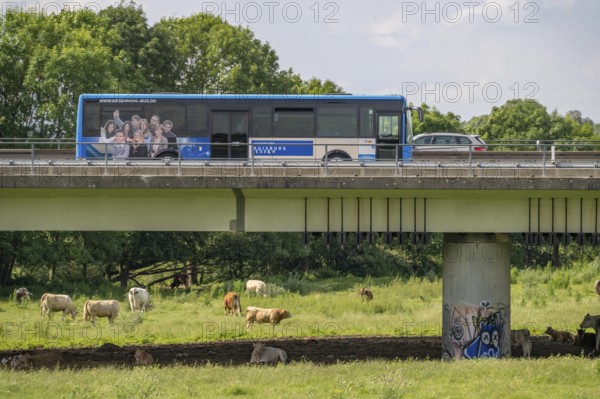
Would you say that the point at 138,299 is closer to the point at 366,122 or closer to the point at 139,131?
the point at 139,131

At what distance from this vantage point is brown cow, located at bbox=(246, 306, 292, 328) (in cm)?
3650

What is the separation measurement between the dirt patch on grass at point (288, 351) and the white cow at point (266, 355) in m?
0.57

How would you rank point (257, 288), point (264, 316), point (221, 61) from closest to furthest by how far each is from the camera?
point (264, 316)
point (257, 288)
point (221, 61)

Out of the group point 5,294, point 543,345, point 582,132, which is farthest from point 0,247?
point 582,132

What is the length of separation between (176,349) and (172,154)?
819 cm

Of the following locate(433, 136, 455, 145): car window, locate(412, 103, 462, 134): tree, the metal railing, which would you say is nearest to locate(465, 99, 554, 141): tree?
locate(412, 103, 462, 134): tree

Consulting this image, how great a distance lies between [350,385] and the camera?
23703 millimetres

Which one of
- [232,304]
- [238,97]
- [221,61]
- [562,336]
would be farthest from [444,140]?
[221,61]

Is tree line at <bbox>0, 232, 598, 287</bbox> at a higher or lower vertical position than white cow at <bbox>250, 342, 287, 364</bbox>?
lower

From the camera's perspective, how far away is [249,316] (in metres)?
36.4

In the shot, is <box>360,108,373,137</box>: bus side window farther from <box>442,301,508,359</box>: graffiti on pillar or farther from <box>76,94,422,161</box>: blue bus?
<box>442,301,508,359</box>: graffiti on pillar

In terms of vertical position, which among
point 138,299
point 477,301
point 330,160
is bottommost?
point 138,299

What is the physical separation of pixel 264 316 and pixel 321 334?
2.23 metres

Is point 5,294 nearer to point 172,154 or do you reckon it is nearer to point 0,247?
point 0,247
